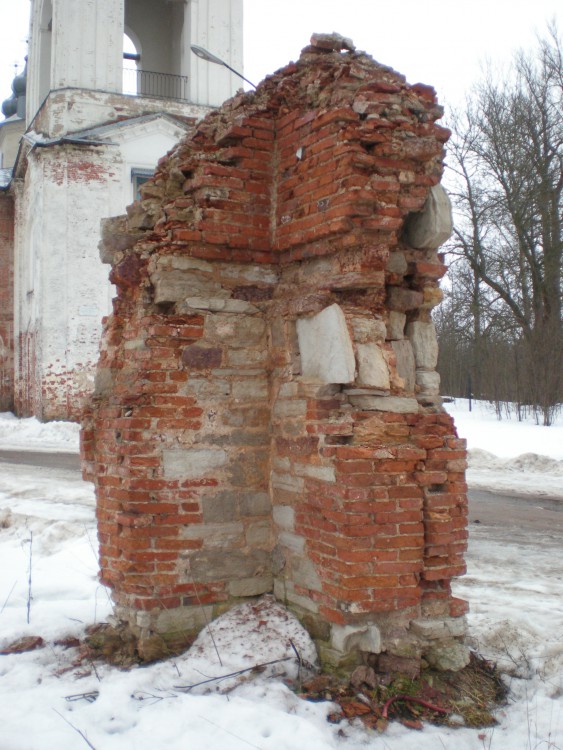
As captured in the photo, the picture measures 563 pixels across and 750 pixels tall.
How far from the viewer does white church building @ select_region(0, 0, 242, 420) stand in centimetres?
1836

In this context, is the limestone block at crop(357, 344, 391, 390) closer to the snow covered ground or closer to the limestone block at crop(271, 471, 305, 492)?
the limestone block at crop(271, 471, 305, 492)

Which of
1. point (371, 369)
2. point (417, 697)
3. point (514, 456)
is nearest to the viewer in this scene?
point (417, 697)

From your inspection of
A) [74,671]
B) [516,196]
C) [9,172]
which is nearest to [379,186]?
[74,671]

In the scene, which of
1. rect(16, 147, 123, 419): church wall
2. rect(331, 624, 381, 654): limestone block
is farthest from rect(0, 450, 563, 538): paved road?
rect(16, 147, 123, 419): church wall

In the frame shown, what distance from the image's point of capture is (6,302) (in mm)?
23203

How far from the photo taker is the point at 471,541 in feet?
24.5

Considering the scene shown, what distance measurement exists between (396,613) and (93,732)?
1.53 meters

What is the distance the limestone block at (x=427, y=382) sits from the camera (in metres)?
4.23

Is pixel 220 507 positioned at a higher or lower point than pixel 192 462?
lower

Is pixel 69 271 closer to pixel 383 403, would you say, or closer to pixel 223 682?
pixel 383 403

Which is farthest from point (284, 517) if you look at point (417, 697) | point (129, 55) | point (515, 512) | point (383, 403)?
point (129, 55)

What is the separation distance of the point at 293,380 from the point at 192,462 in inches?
28.7

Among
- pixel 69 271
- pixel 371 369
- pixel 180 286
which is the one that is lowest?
pixel 371 369

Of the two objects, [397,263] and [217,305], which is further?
[217,305]
